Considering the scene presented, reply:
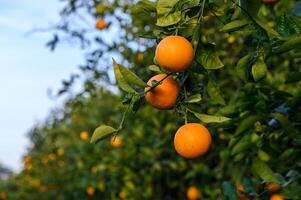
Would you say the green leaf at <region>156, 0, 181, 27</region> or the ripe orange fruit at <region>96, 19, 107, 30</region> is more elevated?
the green leaf at <region>156, 0, 181, 27</region>

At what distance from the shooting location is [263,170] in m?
1.39

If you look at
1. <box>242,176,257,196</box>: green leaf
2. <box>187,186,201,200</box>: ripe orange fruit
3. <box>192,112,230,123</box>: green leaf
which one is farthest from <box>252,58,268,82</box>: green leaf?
<box>187,186,201,200</box>: ripe orange fruit

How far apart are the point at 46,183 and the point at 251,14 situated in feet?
15.1

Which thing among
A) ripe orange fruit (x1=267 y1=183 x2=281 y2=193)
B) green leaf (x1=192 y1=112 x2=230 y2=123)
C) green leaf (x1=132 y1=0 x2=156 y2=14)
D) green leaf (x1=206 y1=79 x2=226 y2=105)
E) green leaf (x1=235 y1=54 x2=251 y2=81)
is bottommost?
ripe orange fruit (x1=267 y1=183 x2=281 y2=193)

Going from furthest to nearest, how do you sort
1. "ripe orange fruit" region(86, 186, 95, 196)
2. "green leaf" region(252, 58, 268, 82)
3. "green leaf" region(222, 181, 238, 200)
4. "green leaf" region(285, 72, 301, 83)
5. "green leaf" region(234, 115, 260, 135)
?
"ripe orange fruit" region(86, 186, 95, 196), "green leaf" region(222, 181, 238, 200), "green leaf" region(234, 115, 260, 135), "green leaf" region(285, 72, 301, 83), "green leaf" region(252, 58, 268, 82)

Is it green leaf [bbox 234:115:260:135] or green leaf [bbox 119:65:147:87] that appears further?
green leaf [bbox 234:115:260:135]

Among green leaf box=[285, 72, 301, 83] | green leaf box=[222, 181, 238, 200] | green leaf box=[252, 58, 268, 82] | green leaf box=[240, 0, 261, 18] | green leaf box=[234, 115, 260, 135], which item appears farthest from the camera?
green leaf box=[222, 181, 238, 200]

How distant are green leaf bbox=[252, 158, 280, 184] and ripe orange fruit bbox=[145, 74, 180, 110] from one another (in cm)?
52

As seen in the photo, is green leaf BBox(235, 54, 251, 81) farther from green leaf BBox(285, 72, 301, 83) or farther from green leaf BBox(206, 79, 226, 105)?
green leaf BBox(285, 72, 301, 83)

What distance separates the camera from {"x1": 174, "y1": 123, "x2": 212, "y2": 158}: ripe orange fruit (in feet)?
3.19

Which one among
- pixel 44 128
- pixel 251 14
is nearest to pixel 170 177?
pixel 251 14

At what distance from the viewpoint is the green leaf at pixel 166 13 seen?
3.14 feet

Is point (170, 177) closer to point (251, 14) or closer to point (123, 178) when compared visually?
point (123, 178)

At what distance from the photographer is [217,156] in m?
2.99
